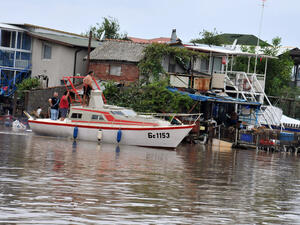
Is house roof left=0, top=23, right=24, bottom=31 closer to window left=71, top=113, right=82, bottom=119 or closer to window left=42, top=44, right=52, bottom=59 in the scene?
window left=42, top=44, right=52, bottom=59

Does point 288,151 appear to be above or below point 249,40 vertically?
below

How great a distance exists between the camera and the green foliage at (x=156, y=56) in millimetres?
43406

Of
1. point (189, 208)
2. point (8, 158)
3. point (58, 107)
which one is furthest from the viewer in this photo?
point (58, 107)

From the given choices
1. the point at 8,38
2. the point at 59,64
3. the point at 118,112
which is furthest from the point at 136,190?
the point at 8,38

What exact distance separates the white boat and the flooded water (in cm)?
657

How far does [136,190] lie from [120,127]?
16150 millimetres

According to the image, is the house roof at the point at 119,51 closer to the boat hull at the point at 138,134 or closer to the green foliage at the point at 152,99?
the green foliage at the point at 152,99

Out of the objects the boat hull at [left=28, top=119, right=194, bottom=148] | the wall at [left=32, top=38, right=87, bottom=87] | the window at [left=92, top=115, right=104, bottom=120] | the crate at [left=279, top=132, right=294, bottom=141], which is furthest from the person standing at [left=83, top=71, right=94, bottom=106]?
the wall at [left=32, top=38, right=87, bottom=87]

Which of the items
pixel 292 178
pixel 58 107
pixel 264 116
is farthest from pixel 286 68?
pixel 292 178

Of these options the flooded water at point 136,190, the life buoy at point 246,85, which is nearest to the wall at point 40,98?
the life buoy at point 246,85

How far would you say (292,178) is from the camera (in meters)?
20.0

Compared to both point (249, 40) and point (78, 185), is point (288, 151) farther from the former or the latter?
point (249, 40)

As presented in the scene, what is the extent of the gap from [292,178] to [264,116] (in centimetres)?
2322

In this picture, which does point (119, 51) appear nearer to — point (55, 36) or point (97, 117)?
point (55, 36)
